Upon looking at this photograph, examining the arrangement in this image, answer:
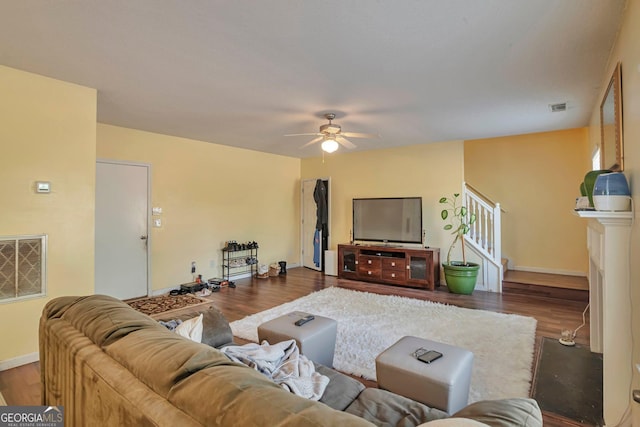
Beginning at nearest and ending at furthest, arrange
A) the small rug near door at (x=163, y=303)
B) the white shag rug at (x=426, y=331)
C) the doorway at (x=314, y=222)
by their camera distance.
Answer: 1. the white shag rug at (x=426, y=331)
2. the small rug near door at (x=163, y=303)
3. the doorway at (x=314, y=222)

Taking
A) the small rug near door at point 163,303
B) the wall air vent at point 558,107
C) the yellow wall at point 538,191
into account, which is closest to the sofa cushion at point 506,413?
the wall air vent at point 558,107

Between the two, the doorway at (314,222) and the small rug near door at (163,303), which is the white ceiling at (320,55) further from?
the doorway at (314,222)

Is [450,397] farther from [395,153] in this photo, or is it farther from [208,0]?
[395,153]

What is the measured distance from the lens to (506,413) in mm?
908

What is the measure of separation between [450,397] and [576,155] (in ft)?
18.3

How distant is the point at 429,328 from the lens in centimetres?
350

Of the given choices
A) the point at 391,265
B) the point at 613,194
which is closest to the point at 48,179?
the point at 613,194

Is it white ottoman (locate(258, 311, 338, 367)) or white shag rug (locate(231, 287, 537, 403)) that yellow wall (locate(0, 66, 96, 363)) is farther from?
white ottoman (locate(258, 311, 338, 367))

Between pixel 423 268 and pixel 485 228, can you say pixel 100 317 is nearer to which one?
pixel 423 268

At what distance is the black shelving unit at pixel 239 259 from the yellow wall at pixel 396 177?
1732mm

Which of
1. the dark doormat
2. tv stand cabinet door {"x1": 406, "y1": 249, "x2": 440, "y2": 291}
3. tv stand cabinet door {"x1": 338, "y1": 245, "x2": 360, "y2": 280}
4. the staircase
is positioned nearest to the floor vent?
the dark doormat

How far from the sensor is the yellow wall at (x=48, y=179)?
264 centimetres

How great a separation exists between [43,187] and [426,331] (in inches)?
152

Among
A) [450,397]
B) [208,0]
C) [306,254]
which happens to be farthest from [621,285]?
[306,254]
